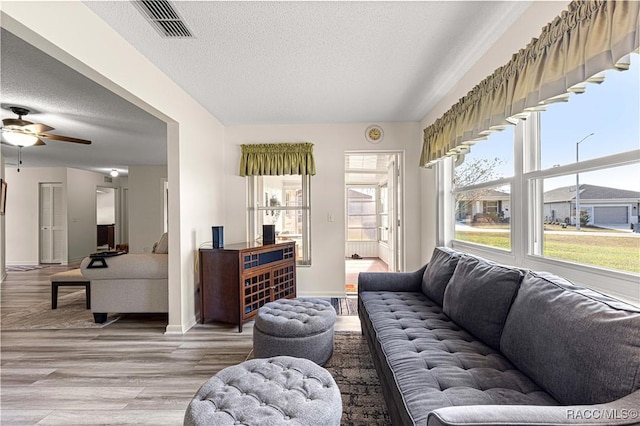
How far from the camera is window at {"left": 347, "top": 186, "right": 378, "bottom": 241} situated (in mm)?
7996

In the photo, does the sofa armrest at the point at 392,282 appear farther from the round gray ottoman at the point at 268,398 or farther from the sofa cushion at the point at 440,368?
the round gray ottoman at the point at 268,398

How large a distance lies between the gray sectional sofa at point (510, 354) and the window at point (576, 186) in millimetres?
318

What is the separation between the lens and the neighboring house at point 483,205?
2.39m

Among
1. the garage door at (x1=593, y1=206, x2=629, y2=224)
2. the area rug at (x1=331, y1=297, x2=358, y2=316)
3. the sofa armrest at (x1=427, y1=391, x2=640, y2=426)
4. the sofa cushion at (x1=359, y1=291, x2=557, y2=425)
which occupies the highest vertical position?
the garage door at (x1=593, y1=206, x2=629, y2=224)

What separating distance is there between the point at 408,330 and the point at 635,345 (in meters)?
1.03

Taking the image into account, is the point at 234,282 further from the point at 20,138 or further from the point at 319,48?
the point at 20,138

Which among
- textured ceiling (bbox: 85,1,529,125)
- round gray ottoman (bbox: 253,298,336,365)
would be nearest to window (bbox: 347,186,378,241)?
textured ceiling (bbox: 85,1,529,125)

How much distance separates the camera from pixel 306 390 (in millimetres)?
1316

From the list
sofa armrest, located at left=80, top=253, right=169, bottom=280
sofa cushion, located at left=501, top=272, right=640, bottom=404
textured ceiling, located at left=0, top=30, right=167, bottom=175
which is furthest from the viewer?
sofa armrest, located at left=80, top=253, right=169, bottom=280

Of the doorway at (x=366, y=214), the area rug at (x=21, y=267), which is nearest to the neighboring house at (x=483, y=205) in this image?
the doorway at (x=366, y=214)

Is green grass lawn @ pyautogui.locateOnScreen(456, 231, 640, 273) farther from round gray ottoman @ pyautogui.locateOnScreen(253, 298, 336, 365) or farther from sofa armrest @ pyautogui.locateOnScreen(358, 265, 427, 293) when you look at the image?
round gray ottoman @ pyautogui.locateOnScreen(253, 298, 336, 365)

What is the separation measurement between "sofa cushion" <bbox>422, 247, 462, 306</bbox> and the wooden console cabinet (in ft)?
5.63

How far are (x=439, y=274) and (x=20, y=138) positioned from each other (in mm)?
4849

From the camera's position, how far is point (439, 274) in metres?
2.42
